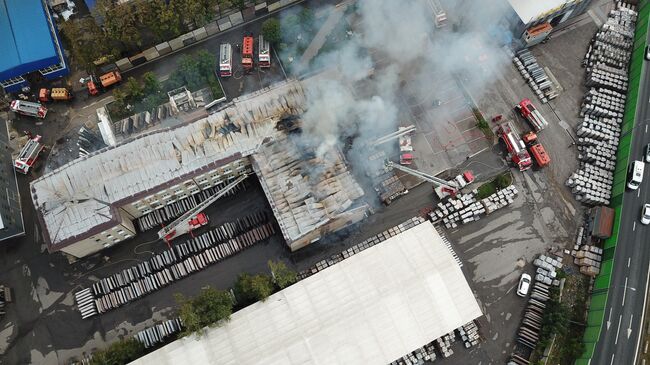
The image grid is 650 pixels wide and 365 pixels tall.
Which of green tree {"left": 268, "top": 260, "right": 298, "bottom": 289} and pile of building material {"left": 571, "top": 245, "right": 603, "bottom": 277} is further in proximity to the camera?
pile of building material {"left": 571, "top": 245, "right": 603, "bottom": 277}

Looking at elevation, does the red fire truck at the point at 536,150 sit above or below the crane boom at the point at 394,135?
below

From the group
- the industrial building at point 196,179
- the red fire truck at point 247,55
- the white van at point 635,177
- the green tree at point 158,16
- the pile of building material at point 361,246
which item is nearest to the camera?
the industrial building at point 196,179

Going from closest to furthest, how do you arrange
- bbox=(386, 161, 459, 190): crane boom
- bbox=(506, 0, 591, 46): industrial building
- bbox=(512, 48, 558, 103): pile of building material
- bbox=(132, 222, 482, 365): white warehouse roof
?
bbox=(132, 222, 482, 365): white warehouse roof → bbox=(386, 161, 459, 190): crane boom → bbox=(506, 0, 591, 46): industrial building → bbox=(512, 48, 558, 103): pile of building material

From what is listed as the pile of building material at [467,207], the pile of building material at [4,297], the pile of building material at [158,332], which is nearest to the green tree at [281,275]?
the pile of building material at [158,332]

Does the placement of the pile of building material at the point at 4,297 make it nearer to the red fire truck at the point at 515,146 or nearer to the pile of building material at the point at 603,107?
the red fire truck at the point at 515,146

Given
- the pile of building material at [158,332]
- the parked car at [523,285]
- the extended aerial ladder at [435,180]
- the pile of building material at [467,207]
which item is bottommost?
the parked car at [523,285]

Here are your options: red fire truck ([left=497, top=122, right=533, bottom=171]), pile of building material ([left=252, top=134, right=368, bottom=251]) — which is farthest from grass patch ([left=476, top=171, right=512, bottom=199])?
pile of building material ([left=252, top=134, right=368, bottom=251])

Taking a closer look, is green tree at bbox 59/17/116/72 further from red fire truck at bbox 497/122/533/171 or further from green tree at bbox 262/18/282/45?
red fire truck at bbox 497/122/533/171
